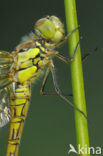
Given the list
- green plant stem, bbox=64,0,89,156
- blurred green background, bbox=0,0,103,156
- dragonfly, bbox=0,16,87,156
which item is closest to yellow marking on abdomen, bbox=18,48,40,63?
dragonfly, bbox=0,16,87,156

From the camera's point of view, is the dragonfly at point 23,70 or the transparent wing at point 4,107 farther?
the transparent wing at point 4,107

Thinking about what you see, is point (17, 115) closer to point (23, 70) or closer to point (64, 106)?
point (23, 70)

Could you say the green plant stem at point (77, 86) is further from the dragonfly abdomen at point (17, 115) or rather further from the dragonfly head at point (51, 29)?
the dragonfly abdomen at point (17, 115)

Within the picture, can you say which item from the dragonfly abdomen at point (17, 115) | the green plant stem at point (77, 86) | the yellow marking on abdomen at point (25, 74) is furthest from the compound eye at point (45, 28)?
the green plant stem at point (77, 86)

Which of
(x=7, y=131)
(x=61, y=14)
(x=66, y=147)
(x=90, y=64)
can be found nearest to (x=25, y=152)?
(x=66, y=147)

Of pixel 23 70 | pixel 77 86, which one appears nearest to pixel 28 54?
pixel 23 70

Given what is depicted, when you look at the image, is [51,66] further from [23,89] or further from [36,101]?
[36,101]

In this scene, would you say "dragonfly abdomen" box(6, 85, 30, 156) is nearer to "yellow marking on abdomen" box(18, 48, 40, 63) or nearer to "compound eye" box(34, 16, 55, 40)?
"yellow marking on abdomen" box(18, 48, 40, 63)
